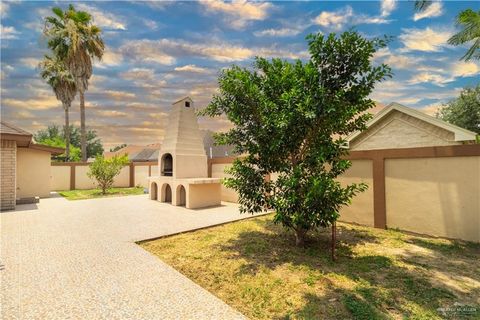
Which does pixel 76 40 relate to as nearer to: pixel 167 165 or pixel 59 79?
pixel 59 79

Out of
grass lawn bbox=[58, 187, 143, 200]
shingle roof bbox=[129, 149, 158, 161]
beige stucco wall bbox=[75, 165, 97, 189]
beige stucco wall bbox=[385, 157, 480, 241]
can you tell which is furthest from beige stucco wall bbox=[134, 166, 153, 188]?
shingle roof bbox=[129, 149, 158, 161]

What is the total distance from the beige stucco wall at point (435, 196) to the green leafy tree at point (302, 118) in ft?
9.32

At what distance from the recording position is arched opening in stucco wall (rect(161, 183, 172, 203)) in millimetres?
14780

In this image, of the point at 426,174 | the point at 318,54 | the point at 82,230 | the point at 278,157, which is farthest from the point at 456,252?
the point at 82,230

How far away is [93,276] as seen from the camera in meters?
4.74

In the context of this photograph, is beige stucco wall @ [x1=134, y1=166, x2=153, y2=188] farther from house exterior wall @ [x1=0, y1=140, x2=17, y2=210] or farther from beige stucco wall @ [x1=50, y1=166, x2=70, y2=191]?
house exterior wall @ [x1=0, y1=140, x2=17, y2=210]

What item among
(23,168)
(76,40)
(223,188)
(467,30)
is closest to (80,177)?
(23,168)

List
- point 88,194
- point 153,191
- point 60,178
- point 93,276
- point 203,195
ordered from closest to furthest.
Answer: point 93,276, point 203,195, point 153,191, point 88,194, point 60,178

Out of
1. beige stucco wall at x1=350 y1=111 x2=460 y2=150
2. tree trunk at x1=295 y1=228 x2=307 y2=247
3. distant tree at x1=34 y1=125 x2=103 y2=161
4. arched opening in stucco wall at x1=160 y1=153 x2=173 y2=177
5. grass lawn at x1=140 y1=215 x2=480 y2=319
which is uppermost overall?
distant tree at x1=34 y1=125 x2=103 y2=161

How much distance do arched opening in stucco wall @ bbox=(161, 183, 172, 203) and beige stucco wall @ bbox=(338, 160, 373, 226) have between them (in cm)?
1034

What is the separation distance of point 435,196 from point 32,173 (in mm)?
22120

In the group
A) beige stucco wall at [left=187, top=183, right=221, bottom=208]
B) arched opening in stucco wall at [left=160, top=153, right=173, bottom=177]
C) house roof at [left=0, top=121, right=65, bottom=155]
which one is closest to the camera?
house roof at [left=0, top=121, right=65, bottom=155]

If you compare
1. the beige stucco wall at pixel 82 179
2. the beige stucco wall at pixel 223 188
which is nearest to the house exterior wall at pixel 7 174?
the beige stucco wall at pixel 82 179

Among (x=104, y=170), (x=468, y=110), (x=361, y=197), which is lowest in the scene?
(x=361, y=197)
